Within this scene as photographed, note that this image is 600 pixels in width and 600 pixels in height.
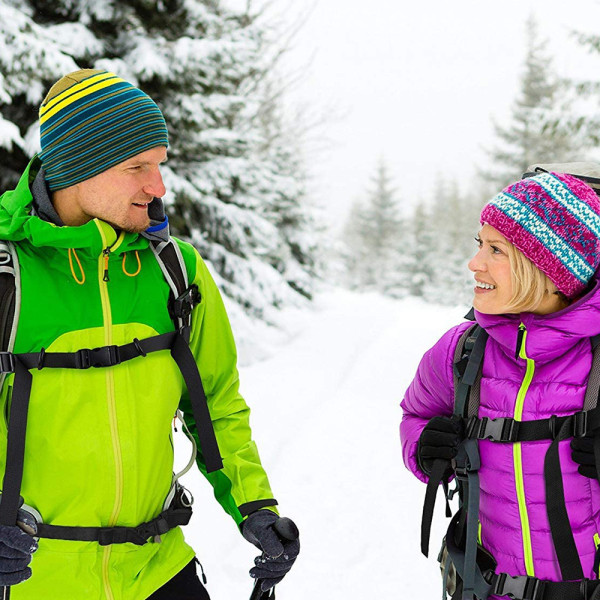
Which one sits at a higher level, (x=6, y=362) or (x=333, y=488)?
(x=6, y=362)

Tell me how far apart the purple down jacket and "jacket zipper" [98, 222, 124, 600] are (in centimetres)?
135

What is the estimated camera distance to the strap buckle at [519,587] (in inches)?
88.0

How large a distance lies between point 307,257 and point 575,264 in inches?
696

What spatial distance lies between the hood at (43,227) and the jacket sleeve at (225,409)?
243 millimetres

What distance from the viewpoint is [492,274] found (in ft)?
7.88

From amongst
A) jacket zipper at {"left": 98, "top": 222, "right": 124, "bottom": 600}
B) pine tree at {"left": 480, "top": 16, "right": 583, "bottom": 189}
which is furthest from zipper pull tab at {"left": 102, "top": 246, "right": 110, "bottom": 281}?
pine tree at {"left": 480, "top": 16, "right": 583, "bottom": 189}

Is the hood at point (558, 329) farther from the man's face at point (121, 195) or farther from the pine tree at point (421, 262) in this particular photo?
the pine tree at point (421, 262)

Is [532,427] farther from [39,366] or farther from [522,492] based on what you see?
[39,366]

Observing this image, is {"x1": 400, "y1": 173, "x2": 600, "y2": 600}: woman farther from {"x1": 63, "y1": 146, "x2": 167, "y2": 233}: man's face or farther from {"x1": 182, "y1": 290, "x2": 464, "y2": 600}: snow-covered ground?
{"x1": 182, "y1": 290, "x2": 464, "y2": 600}: snow-covered ground

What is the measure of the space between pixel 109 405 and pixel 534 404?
1.52 m

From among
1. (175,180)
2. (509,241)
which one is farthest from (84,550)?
(175,180)

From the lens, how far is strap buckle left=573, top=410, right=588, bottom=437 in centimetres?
217

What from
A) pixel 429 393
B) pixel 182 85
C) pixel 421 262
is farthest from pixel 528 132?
pixel 429 393

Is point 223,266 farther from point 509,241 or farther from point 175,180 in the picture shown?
point 509,241
